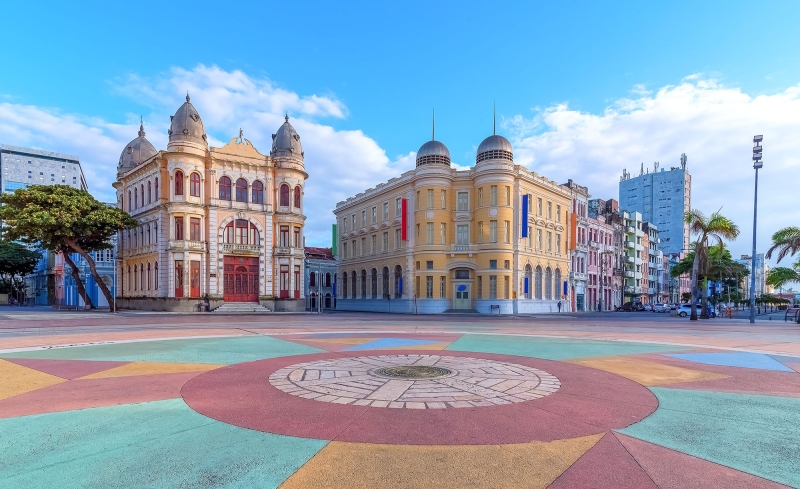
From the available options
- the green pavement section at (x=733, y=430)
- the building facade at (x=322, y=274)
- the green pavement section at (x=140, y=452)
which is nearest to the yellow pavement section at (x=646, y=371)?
the green pavement section at (x=733, y=430)

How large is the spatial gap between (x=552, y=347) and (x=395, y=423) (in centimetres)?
971

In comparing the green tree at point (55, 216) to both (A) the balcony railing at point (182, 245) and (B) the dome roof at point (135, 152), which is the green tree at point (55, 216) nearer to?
(A) the balcony railing at point (182, 245)

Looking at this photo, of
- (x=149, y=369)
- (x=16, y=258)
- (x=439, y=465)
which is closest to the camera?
(x=439, y=465)

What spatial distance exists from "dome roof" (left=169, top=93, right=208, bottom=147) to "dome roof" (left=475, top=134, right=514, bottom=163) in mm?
28245

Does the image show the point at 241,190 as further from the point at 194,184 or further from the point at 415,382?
the point at 415,382

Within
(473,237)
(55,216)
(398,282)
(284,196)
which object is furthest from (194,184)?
(473,237)

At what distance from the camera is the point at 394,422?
19.0 feet

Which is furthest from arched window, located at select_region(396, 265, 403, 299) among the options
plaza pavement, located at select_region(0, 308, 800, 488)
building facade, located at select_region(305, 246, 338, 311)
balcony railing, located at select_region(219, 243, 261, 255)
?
plaza pavement, located at select_region(0, 308, 800, 488)

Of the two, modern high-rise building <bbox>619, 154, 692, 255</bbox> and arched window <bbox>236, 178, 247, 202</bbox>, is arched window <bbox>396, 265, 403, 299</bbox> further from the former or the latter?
modern high-rise building <bbox>619, 154, 692, 255</bbox>

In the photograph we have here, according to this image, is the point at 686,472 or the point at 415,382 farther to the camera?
the point at 415,382

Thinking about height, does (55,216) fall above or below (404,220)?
below

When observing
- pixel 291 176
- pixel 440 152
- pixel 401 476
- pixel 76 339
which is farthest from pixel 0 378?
pixel 440 152

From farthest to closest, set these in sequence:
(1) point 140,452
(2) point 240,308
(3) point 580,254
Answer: (3) point 580,254, (2) point 240,308, (1) point 140,452

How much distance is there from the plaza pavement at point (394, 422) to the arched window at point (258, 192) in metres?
36.1
